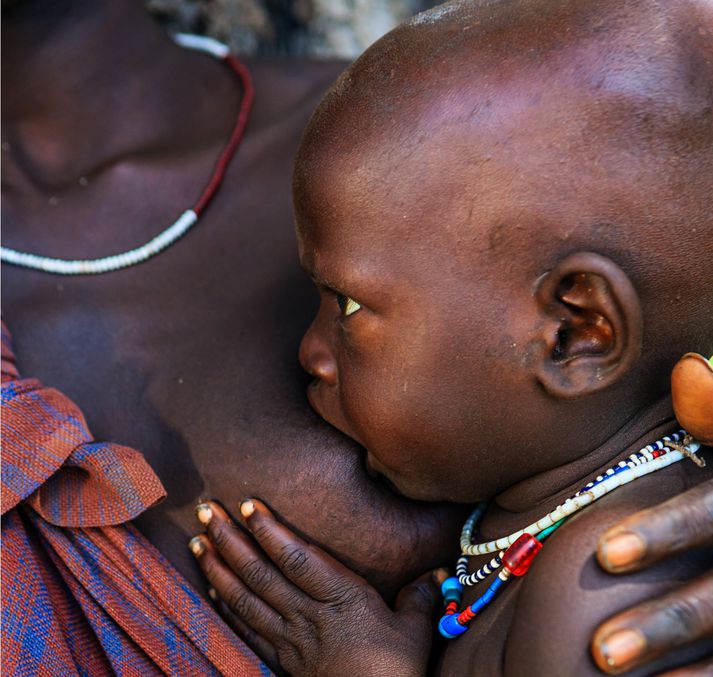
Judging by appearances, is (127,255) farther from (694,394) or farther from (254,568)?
(694,394)

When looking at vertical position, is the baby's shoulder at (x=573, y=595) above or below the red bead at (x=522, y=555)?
above

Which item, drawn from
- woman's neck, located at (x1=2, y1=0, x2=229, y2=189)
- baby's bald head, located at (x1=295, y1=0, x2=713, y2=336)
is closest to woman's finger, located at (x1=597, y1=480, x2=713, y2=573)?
baby's bald head, located at (x1=295, y1=0, x2=713, y2=336)

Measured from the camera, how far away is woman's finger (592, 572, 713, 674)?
2.91 feet

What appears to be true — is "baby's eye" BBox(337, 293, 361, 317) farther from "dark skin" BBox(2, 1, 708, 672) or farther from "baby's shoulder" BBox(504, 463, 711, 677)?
"baby's shoulder" BBox(504, 463, 711, 677)

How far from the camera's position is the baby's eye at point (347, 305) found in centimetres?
116

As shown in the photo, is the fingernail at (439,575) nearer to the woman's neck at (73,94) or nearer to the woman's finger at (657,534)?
the woman's finger at (657,534)

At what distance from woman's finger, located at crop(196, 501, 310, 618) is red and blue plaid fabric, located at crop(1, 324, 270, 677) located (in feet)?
0.22

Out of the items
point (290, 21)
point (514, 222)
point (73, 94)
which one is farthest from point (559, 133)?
point (290, 21)

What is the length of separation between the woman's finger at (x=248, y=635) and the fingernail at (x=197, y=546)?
0.17 feet

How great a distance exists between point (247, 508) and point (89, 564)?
0.66ft

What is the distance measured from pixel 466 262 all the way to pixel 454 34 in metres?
0.26

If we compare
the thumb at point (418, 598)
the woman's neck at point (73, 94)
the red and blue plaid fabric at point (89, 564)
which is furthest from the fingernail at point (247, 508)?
the woman's neck at point (73, 94)

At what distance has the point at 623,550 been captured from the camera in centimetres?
91

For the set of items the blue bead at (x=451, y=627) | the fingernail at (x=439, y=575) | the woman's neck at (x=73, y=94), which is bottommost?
the fingernail at (x=439, y=575)
